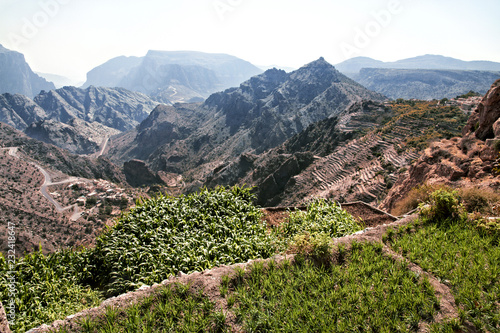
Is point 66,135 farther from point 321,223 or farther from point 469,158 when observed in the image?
point 469,158

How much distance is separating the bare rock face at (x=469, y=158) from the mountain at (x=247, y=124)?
101 m

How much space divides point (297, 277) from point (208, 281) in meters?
1.45

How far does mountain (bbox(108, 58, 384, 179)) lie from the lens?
431ft

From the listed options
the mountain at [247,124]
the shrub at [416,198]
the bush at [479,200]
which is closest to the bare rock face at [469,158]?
the shrub at [416,198]

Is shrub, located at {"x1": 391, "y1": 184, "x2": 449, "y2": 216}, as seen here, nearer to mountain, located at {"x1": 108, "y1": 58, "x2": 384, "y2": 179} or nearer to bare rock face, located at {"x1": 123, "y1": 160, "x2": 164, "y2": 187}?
mountain, located at {"x1": 108, "y1": 58, "x2": 384, "y2": 179}

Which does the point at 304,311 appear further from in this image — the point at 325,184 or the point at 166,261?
the point at 325,184

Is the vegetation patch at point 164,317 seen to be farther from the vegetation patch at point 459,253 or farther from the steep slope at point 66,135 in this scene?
the steep slope at point 66,135

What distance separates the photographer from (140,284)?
13.9 feet

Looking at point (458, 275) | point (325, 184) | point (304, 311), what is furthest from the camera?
point (325, 184)

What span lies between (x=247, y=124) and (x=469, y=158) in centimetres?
15379

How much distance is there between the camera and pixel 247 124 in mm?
160625

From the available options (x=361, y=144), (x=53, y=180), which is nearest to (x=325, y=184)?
(x=361, y=144)

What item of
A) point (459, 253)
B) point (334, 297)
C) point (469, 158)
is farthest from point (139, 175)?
point (459, 253)

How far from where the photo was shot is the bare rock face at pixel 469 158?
8.50 m
